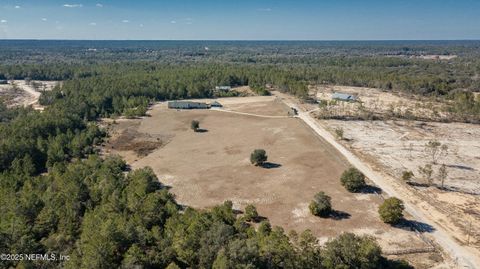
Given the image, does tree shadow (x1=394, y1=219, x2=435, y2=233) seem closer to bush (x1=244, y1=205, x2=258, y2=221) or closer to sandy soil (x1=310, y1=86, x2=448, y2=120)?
bush (x1=244, y1=205, x2=258, y2=221)

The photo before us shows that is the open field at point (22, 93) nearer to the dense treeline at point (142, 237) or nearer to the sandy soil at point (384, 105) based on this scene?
the dense treeline at point (142, 237)

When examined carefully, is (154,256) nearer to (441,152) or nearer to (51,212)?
(51,212)

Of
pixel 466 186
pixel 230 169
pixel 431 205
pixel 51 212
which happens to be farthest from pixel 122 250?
pixel 466 186

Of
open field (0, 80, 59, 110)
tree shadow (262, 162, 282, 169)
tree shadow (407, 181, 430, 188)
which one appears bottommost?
tree shadow (407, 181, 430, 188)

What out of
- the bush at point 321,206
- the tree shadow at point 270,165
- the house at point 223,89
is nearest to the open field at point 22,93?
the house at point 223,89

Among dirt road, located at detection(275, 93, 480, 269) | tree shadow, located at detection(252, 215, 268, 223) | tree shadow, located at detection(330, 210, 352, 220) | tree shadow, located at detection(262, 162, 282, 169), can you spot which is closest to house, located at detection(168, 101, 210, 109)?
dirt road, located at detection(275, 93, 480, 269)

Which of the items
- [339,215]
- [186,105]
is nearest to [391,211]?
[339,215]
